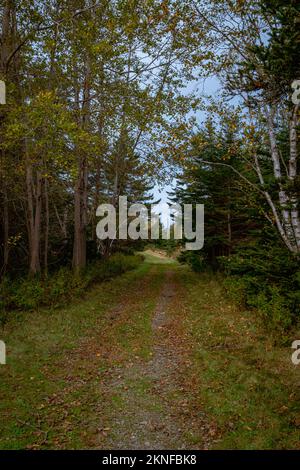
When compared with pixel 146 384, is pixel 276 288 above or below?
above

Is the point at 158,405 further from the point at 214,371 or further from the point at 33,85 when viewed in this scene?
the point at 33,85

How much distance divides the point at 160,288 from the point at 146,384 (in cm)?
1327

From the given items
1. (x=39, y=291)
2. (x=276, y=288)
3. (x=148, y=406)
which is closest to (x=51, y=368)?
(x=148, y=406)

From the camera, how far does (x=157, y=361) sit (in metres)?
8.40

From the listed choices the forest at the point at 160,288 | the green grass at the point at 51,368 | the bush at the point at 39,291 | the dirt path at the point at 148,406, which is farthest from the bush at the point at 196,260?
the dirt path at the point at 148,406

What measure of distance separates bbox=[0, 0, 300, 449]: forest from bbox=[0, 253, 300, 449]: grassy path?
4cm

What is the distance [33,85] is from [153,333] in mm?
13091

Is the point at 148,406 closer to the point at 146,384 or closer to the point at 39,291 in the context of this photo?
the point at 146,384

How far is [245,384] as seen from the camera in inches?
265

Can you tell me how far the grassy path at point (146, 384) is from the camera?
526 cm

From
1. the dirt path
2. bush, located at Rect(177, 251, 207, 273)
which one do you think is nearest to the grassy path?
the dirt path

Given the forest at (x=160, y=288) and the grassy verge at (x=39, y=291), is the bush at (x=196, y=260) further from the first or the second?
the grassy verge at (x=39, y=291)

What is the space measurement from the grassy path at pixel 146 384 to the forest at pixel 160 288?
4 centimetres
